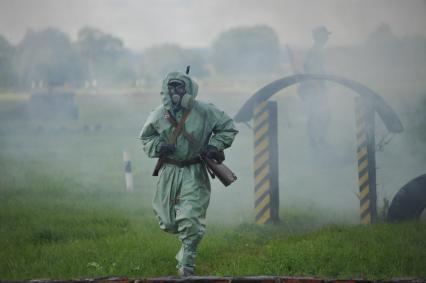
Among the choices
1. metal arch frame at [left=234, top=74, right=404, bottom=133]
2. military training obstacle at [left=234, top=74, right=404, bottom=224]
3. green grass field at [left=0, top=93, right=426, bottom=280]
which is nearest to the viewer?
green grass field at [left=0, top=93, right=426, bottom=280]

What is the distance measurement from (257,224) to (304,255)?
7.44 ft

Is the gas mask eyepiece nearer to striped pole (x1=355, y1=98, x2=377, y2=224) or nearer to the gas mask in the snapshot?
the gas mask

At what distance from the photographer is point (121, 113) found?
75.8 ft

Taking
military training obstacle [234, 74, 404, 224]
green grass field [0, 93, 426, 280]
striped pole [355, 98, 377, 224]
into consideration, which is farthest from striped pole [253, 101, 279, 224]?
striped pole [355, 98, 377, 224]

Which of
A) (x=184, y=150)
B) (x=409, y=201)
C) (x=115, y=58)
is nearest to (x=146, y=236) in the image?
(x=184, y=150)

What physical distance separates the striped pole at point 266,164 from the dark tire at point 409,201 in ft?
5.35

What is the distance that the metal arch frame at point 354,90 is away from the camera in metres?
9.17

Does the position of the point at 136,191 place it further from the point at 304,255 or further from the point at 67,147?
the point at 67,147

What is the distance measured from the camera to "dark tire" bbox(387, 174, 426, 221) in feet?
27.7

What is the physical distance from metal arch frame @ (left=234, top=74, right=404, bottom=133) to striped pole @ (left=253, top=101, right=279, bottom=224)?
117mm

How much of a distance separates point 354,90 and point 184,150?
3.84 metres

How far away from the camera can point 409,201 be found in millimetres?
8562

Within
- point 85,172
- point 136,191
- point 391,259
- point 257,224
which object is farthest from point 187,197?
point 85,172

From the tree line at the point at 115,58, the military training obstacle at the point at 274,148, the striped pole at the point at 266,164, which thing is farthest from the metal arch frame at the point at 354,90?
the tree line at the point at 115,58
